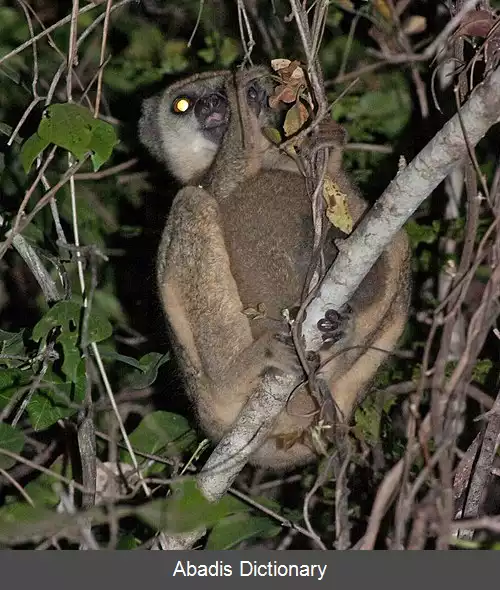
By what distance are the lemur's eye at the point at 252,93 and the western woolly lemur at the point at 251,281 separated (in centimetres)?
1

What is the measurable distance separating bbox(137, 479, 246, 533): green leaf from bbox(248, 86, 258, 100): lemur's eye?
2183mm

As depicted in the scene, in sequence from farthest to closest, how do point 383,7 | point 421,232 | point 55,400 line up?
1. point 421,232
2. point 383,7
3. point 55,400

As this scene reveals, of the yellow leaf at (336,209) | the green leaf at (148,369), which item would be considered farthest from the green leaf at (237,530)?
the yellow leaf at (336,209)

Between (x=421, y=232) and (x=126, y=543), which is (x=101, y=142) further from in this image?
(x=421, y=232)

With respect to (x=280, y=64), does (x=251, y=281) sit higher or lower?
lower

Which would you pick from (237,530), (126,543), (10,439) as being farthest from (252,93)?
(126,543)

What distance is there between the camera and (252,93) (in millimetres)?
4852

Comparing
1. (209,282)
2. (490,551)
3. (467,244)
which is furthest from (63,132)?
(490,551)

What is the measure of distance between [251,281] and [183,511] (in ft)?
4.13

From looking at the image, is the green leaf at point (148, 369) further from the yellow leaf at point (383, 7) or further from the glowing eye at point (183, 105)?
the yellow leaf at point (383, 7)

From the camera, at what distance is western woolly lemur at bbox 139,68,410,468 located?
4.43m

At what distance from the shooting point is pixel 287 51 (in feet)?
20.8

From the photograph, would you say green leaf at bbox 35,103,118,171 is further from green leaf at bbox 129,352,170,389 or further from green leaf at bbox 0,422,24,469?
green leaf at bbox 129,352,170,389

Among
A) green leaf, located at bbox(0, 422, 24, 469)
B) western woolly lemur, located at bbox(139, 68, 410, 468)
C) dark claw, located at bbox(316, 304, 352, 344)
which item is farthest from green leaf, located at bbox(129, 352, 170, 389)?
dark claw, located at bbox(316, 304, 352, 344)
